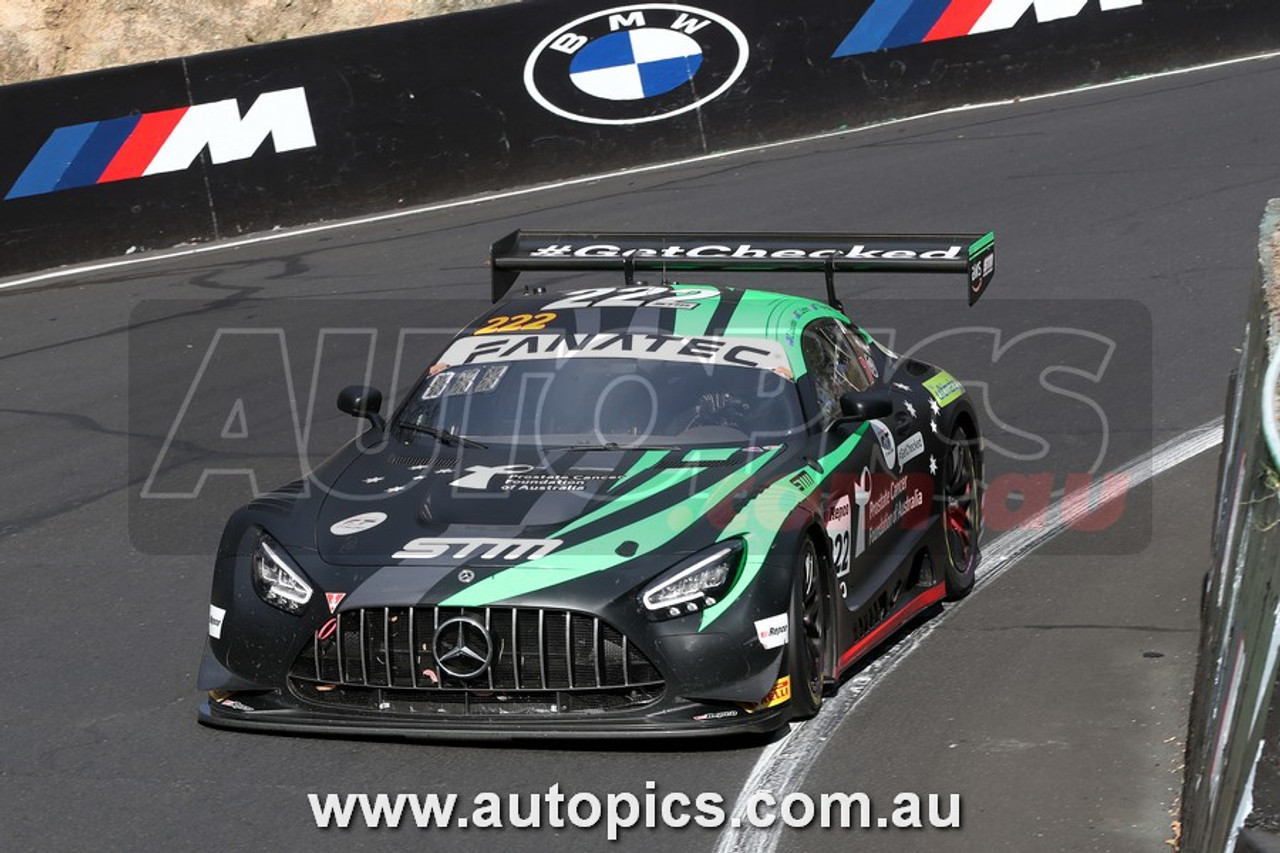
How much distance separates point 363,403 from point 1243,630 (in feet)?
14.3

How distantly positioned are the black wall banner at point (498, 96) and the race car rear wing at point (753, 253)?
8.50 meters

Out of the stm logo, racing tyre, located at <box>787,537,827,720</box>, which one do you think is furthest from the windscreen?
the stm logo

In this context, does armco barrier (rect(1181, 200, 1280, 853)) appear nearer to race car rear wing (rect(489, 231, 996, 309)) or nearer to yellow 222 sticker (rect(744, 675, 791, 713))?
yellow 222 sticker (rect(744, 675, 791, 713))

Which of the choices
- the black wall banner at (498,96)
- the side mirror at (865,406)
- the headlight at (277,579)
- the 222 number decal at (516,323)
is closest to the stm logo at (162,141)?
the black wall banner at (498,96)

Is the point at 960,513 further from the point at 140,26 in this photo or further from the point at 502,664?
the point at 140,26

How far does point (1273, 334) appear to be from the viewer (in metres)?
5.95

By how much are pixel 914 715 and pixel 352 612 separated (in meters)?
Result: 2.13

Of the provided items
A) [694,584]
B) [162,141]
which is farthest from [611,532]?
[162,141]

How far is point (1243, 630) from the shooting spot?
5.17 meters

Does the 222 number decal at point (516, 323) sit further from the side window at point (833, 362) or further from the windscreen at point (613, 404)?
the side window at point (833, 362)

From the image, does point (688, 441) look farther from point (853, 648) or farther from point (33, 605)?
point (33, 605)
